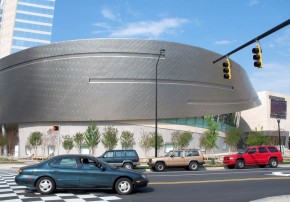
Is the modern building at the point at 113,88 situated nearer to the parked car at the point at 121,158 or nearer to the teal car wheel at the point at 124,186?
the parked car at the point at 121,158

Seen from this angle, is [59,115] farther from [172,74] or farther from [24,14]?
[24,14]

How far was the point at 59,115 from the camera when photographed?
5794 centimetres

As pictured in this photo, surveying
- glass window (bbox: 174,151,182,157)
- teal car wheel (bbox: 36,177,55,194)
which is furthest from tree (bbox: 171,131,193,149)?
teal car wheel (bbox: 36,177,55,194)

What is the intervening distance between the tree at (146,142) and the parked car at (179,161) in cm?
2596

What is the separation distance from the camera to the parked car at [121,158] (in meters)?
27.0

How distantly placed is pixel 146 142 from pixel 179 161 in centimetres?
2676

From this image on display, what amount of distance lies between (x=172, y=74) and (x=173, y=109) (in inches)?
241

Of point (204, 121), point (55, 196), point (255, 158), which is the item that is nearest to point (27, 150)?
point (204, 121)

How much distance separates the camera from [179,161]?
26.3 metres

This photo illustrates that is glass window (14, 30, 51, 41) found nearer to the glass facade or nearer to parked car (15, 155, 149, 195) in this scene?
the glass facade

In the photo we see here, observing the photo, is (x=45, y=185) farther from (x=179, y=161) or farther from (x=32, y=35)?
(x=32, y=35)

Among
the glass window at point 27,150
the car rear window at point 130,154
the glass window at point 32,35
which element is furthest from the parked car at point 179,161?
the glass window at point 32,35

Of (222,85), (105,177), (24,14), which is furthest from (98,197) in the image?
(24,14)

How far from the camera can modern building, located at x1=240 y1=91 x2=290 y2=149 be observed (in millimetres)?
84500
